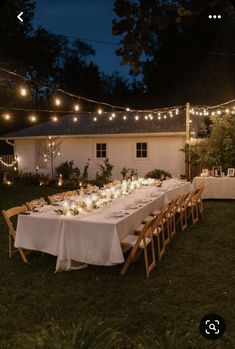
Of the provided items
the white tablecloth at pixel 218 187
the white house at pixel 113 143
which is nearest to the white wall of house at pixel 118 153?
the white house at pixel 113 143

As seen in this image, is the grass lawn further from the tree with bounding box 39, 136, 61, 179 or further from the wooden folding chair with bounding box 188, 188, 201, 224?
the tree with bounding box 39, 136, 61, 179

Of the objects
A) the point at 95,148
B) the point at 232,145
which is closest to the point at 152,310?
the point at 232,145

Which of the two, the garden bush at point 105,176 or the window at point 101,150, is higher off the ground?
the window at point 101,150

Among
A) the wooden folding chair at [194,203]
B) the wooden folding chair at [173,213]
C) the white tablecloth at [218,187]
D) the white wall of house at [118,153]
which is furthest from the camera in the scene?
the white wall of house at [118,153]

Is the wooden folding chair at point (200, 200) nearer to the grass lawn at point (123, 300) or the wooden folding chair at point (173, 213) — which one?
the wooden folding chair at point (173, 213)

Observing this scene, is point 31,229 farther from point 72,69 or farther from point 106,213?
point 72,69

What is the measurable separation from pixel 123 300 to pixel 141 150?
14.8m

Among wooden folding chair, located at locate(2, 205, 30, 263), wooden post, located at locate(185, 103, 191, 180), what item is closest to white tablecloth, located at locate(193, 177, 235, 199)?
wooden post, located at locate(185, 103, 191, 180)

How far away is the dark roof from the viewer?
64.4 feet

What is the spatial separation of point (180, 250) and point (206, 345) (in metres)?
3.65

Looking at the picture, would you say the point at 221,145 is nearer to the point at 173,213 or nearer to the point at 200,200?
the point at 200,200

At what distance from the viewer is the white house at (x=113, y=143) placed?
19.1m

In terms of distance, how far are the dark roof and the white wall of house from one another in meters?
0.37

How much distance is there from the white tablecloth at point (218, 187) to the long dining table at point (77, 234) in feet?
24.4
